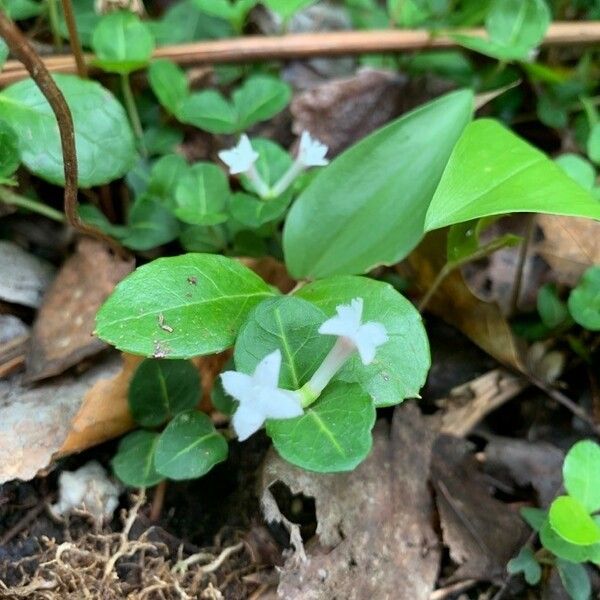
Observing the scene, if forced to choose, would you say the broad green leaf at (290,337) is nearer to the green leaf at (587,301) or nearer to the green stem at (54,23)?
the green leaf at (587,301)

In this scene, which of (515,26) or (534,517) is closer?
(534,517)

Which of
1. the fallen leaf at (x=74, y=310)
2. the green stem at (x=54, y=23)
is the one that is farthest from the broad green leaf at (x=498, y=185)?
the green stem at (x=54, y=23)

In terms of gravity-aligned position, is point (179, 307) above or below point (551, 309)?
above

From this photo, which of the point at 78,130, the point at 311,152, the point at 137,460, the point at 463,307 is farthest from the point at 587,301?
the point at 78,130

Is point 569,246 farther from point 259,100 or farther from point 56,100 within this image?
point 56,100

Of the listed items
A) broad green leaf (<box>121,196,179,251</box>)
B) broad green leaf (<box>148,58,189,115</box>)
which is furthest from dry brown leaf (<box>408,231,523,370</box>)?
broad green leaf (<box>148,58,189,115</box>)

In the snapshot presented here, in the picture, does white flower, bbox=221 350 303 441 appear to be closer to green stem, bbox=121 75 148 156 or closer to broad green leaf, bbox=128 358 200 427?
broad green leaf, bbox=128 358 200 427

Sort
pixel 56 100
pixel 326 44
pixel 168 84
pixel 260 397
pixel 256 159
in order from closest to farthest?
pixel 260 397, pixel 56 100, pixel 256 159, pixel 168 84, pixel 326 44

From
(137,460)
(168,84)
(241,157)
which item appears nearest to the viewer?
(137,460)

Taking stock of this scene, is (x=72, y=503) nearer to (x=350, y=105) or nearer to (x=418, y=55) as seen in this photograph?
(x=350, y=105)
